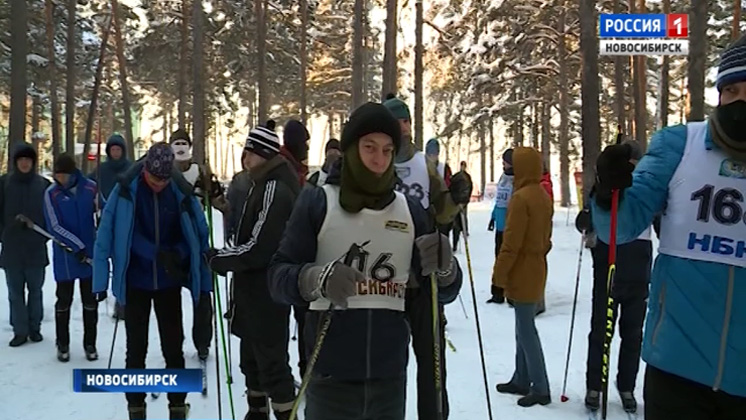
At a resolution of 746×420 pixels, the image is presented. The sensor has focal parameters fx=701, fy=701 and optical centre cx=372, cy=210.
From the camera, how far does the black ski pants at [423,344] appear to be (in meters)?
3.33

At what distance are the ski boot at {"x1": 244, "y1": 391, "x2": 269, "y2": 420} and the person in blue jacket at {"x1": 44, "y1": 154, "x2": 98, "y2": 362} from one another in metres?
2.75

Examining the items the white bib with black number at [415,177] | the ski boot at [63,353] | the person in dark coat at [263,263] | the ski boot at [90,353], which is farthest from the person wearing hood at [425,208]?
the ski boot at [63,353]

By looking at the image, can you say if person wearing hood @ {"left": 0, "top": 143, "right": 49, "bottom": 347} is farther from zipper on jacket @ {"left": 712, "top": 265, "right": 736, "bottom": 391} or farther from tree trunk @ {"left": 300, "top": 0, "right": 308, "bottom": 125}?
tree trunk @ {"left": 300, "top": 0, "right": 308, "bottom": 125}

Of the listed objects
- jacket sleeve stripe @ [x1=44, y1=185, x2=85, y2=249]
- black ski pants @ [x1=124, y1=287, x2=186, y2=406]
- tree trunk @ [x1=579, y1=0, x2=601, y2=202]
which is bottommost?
black ski pants @ [x1=124, y1=287, x2=186, y2=406]

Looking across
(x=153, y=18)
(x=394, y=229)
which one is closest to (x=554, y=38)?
(x=153, y=18)

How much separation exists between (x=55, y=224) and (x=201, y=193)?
8.88ft

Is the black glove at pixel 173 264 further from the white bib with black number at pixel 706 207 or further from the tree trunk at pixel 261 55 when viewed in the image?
the tree trunk at pixel 261 55

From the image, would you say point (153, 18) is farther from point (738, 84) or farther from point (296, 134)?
point (738, 84)

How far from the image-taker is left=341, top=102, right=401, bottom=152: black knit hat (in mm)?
3064

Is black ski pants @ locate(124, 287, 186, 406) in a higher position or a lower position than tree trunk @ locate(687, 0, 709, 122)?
lower

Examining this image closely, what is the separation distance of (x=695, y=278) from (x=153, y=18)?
29.0m

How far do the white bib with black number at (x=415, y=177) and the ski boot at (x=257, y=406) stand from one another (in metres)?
1.81

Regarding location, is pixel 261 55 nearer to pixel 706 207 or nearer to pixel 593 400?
pixel 593 400
